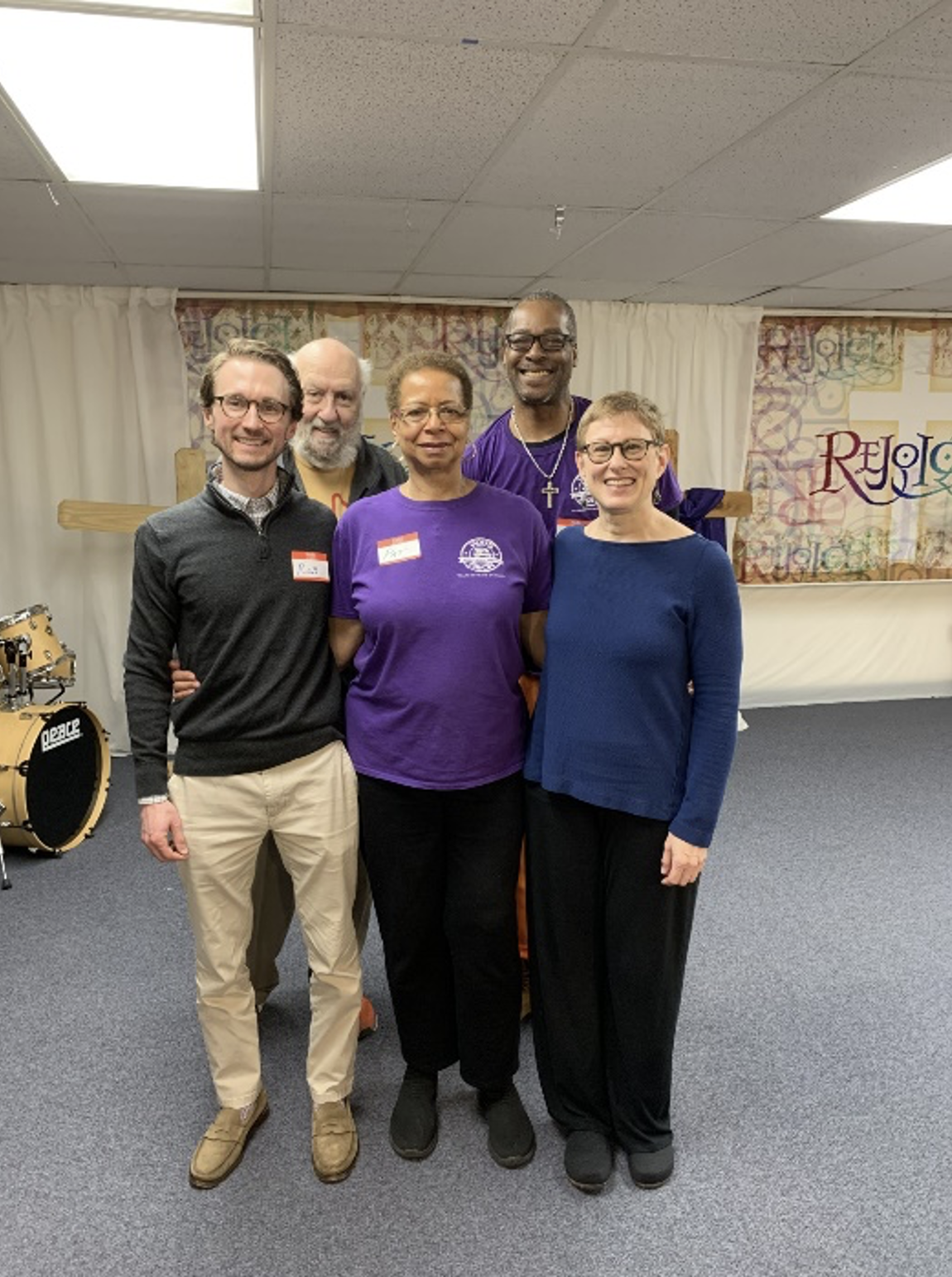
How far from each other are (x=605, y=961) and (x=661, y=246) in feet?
9.58

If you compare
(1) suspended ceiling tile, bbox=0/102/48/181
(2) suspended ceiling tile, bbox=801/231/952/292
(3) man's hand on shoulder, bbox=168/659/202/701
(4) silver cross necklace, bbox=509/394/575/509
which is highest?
(1) suspended ceiling tile, bbox=0/102/48/181

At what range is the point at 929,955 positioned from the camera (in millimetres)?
2611

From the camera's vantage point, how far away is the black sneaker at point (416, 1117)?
1812 millimetres

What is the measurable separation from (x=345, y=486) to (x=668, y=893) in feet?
3.72

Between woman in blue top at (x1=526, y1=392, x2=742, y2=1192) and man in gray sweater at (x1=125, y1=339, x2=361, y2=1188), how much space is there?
41cm

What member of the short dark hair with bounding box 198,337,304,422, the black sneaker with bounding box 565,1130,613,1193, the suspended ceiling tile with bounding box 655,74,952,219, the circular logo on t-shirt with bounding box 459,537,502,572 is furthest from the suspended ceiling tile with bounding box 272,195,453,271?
the black sneaker with bounding box 565,1130,613,1193

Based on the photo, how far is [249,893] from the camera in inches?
69.7

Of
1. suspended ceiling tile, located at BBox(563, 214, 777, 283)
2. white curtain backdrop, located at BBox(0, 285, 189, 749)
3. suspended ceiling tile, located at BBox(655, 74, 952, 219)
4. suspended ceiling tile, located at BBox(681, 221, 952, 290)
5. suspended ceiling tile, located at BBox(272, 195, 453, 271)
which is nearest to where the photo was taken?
suspended ceiling tile, located at BBox(655, 74, 952, 219)

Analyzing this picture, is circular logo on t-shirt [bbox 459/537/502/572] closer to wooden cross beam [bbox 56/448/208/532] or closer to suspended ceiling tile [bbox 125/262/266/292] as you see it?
wooden cross beam [bbox 56/448/208/532]

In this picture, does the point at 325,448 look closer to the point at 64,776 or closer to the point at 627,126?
the point at 627,126

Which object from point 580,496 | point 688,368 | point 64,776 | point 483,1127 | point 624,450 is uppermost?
point 688,368

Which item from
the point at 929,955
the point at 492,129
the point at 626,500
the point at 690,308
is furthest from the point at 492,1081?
the point at 690,308

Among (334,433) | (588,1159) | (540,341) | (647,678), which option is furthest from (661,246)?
(588,1159)

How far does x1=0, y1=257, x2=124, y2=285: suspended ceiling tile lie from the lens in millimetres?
3738
